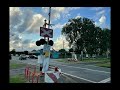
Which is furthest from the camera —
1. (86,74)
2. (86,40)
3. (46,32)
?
(86,74)

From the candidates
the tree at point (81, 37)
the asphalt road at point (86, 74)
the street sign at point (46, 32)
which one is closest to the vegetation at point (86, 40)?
the tree at point (81, 37)

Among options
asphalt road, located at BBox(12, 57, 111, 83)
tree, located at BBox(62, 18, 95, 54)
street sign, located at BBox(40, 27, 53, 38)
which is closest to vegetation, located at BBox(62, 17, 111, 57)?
tree, located at BBox(62, 18, 95, 54)

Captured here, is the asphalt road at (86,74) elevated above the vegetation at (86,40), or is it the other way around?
the vegetation at (86,40)

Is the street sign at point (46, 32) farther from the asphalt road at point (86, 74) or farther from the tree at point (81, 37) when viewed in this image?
the tree at point (81, 37)

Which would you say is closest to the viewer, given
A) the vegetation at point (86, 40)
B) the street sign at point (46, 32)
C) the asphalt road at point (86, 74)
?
the street sign at point (46, 32)

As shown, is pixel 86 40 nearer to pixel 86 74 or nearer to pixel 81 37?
pixel 81 37

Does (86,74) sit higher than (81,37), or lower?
lower

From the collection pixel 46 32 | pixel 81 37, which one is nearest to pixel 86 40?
pixel 81 37

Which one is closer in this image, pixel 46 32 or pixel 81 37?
pixel 46 32

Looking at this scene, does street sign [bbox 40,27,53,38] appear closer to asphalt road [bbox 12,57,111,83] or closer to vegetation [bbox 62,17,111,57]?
asphalt road [bbox 12,57,111,83]

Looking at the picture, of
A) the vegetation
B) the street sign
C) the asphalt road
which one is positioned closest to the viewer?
the street sign

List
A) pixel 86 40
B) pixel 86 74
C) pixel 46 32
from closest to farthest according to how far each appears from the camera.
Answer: pixel 46 32 → pixel 86 40 → pixel 86 74
